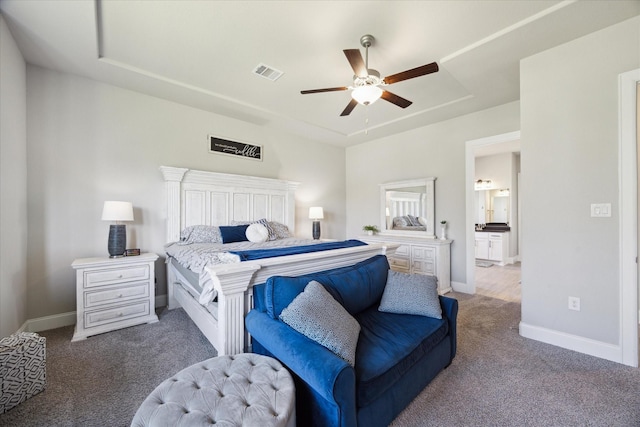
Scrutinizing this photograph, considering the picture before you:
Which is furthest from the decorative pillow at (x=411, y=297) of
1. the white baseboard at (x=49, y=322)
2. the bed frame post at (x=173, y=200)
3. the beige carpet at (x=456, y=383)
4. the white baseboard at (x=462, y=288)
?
the white baseboard at (x=49, y=322)

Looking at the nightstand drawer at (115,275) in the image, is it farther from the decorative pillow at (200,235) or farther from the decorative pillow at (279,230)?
the decorative pillow at (279,230)

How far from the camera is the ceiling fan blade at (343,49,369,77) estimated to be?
1.91 metres

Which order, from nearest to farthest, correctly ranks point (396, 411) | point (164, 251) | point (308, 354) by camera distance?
point (308, 354)
point (396, 411)
point (164, 251)

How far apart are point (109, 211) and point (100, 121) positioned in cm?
119

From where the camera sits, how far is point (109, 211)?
2.81 m

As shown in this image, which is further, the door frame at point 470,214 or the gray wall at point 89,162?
the door frame at point 470,214

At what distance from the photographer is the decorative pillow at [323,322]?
53.3 inches

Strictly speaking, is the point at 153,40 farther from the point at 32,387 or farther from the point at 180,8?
the point at 32,387

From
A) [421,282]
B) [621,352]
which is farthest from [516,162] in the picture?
[421,282]

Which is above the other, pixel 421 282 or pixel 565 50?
pixel 565 50

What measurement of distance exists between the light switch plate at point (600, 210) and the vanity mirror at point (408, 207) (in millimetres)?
2224

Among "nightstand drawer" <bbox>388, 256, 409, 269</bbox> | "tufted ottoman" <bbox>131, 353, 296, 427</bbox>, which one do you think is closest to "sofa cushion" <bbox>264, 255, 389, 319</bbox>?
"tufted ottoman" <bbox>131, 353, 296, 427</bbox>

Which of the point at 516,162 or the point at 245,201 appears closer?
the point at 245,201

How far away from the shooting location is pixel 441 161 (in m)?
4.35
